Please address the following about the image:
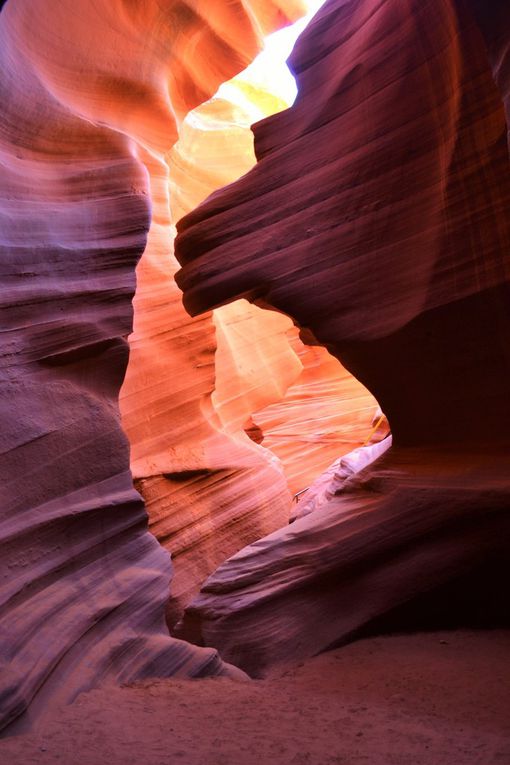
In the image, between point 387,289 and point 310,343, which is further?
point 310,343

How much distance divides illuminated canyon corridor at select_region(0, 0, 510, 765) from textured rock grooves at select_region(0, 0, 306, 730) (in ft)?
0.04

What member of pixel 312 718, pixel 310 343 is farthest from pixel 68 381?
pixel 312 718

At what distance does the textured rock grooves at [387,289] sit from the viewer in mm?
3621

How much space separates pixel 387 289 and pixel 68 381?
177 cm

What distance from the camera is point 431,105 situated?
3762mm

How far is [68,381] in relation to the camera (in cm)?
373

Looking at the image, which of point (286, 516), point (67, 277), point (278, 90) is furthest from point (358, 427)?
point (67, 277)

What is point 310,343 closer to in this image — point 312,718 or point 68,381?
point 68,381

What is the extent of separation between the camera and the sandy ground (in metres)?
2.15

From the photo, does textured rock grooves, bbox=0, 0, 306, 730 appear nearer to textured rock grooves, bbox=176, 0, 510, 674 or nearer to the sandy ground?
the sandy ground

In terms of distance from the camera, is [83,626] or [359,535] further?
[359,535]

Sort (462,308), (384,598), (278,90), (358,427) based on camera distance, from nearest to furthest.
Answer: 1. (462,308)
2. (384,598)
3. (358,427)
4. (278,90)

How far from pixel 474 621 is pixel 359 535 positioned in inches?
29.2

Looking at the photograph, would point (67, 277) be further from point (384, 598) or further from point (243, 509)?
point (243, 509)
